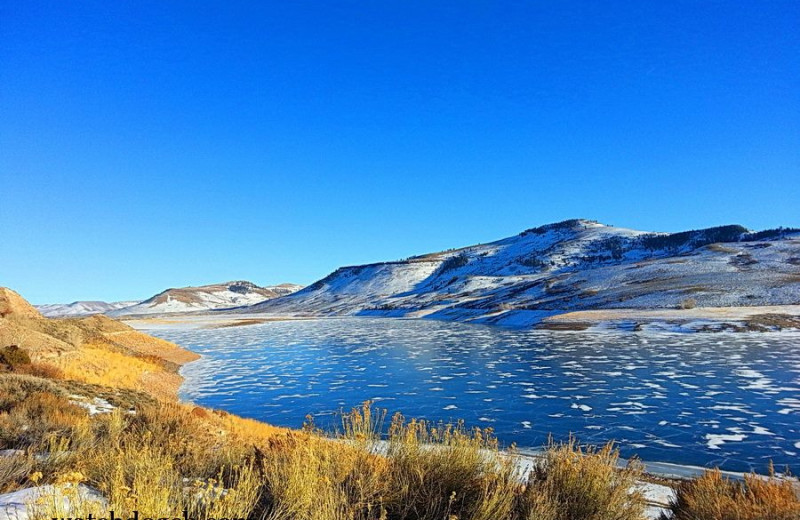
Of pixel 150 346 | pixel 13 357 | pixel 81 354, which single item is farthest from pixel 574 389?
pixel 150 346

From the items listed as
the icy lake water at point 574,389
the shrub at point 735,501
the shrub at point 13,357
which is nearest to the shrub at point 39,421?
the shrub at point 13,357

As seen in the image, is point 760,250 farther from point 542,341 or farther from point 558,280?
point 542,341

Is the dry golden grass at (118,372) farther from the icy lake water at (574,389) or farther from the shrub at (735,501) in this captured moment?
the shrub at (735,501)

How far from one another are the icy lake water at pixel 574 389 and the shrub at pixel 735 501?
Answer: 20.0ft

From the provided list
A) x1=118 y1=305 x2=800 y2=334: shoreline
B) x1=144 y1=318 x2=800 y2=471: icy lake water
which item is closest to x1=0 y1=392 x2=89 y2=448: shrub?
x1=144 y1=318 x2=800 y2=471: icy lake water

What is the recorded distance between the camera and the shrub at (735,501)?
5.11 metres

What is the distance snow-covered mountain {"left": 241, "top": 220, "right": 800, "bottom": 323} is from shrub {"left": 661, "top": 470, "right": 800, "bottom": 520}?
192ft

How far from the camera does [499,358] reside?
31.7m

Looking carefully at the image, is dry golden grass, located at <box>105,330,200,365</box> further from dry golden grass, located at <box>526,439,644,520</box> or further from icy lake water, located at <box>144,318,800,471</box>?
dry golden grass, located at <box>526,439,644,520</box>

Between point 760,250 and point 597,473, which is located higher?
point 760,250

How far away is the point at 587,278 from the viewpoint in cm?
9400

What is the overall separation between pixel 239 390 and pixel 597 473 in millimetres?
19760

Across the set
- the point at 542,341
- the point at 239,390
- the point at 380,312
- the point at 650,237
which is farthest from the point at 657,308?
the point at 650,237

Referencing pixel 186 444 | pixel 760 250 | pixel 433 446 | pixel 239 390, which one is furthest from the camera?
pixel 760 250
